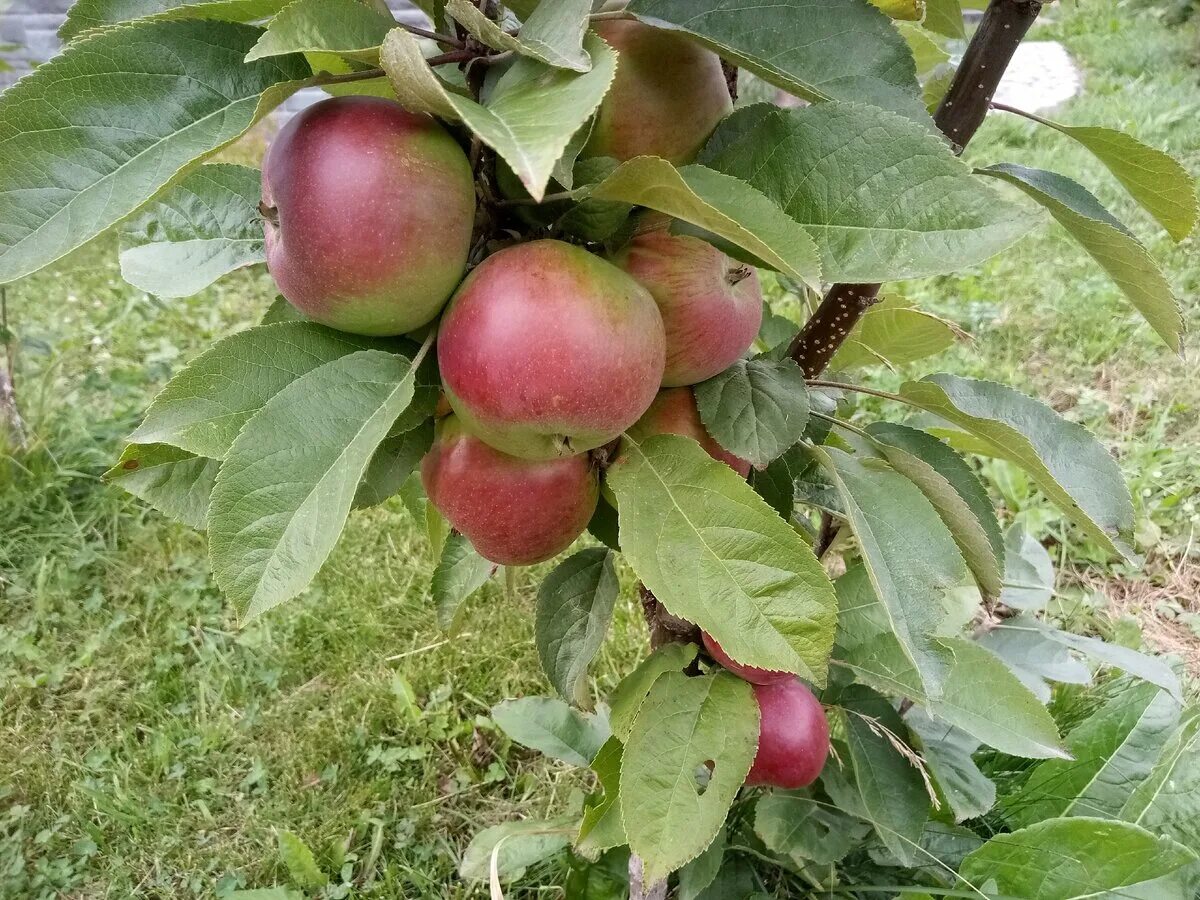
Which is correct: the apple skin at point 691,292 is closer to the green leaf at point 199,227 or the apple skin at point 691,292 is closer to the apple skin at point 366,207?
the apple skin at point 366,207

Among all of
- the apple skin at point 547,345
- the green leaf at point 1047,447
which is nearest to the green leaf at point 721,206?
the apple skin at point 547,345

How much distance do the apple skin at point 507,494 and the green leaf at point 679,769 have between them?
23 centimetres

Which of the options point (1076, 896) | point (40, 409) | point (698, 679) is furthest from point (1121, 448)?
point (40, 409)

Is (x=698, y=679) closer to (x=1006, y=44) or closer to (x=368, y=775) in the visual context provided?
(x=1006, y=44)

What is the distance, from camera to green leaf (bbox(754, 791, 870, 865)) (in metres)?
1.12

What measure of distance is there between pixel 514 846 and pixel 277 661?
0.86 meters

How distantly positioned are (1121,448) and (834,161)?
216 centimetres

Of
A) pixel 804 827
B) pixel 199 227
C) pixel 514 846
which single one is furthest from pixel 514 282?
pixel 514 846

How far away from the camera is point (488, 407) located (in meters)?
0.59

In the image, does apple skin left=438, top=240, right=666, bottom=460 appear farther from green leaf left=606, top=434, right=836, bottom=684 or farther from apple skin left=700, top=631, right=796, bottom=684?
apple skin left=700, top=631, right=796, bottom=684

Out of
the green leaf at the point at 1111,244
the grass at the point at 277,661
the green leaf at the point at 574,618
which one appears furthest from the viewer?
the grass at the point at 277,661

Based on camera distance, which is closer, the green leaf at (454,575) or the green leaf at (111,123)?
the green leaf at (111,123)

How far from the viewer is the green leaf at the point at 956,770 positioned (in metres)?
1.17

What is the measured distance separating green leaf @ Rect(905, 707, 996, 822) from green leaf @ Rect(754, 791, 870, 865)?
126 mm
